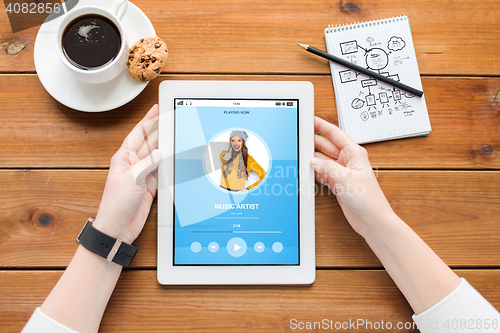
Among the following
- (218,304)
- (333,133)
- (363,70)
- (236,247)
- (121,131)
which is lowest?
(218,304)

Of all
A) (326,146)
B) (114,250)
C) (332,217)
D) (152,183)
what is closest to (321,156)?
(326,146)

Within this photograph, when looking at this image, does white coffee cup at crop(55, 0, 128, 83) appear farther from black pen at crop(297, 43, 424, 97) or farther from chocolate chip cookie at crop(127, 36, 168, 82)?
black pen at crop(297, 43, 424, 97)

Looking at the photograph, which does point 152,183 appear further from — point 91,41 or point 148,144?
point 91,41

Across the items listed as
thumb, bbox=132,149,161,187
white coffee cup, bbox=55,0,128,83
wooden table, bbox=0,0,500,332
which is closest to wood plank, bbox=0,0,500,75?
wooden table, bbox=0,0,500,332

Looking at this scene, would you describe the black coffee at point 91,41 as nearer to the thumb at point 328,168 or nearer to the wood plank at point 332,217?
the wood plank at point 332,217

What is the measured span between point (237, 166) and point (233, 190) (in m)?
0.05

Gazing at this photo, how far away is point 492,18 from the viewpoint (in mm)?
755

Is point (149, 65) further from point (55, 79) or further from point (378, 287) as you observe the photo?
point (378, 287)

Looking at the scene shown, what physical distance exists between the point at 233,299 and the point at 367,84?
0.57 m

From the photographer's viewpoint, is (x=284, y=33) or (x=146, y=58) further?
(x=284, y=33)

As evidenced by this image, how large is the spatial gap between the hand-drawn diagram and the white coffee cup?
48 centimetres

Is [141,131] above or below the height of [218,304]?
above

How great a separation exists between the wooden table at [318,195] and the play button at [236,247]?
0.08 metres

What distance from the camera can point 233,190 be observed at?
67 cm
